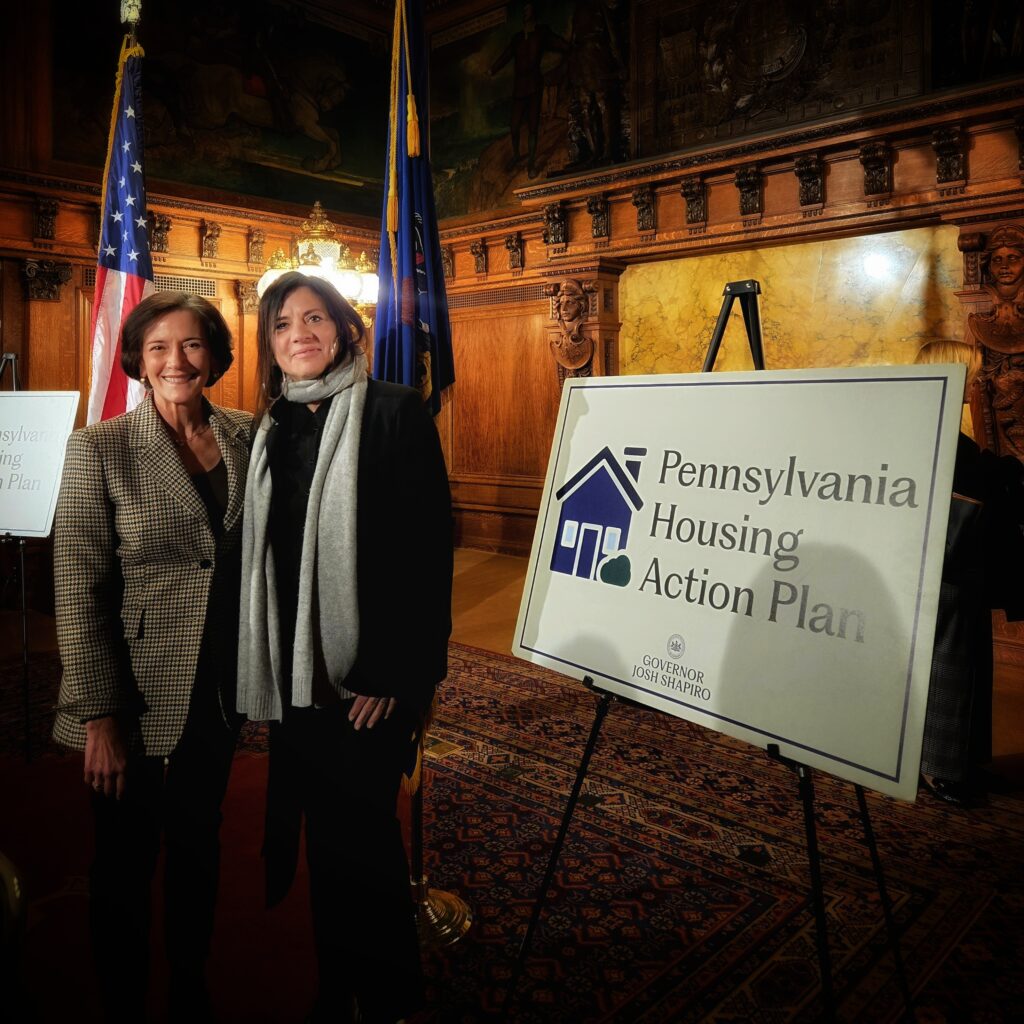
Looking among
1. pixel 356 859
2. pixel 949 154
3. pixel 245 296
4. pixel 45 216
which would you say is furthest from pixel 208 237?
pixel 356 859

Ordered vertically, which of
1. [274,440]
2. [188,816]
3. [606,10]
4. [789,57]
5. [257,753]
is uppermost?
[606,10]

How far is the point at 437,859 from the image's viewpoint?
2.97 metres

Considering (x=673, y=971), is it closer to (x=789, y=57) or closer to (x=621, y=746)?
(x=621, y=746)

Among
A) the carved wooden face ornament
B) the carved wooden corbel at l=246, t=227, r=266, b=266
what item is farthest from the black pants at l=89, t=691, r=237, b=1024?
the carved wooden corbel at l=246, t=227, r=266, b=266

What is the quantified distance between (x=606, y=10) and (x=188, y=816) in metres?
8.37

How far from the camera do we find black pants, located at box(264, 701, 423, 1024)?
6.20ft

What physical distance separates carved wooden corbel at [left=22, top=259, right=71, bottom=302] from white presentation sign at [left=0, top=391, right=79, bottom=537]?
4031mm

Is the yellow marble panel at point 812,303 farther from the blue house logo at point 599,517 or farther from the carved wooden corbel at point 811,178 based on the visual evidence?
the blue house logo at point 599,517

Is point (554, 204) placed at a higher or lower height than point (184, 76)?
lower

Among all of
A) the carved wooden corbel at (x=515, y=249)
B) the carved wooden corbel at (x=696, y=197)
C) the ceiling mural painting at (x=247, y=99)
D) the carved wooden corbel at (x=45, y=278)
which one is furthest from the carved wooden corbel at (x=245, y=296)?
the carved wooden corbel at (x=696, y=197)

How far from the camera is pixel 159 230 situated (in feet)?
26.3

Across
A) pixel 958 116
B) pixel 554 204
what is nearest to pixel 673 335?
pixel 554 204

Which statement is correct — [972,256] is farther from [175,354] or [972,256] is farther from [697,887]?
[175,354]

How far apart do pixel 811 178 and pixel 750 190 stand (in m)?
0.52
